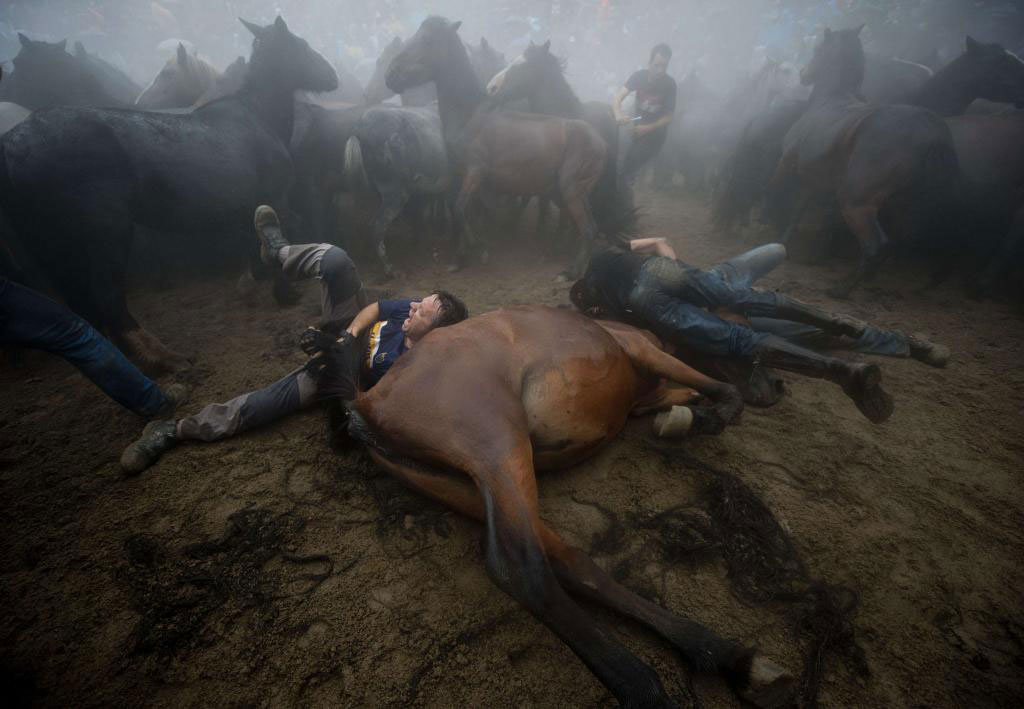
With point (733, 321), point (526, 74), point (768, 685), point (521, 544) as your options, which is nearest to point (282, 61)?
point (526, 74)

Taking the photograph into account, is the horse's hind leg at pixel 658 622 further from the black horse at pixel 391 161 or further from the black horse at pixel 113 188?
the black horse at pixel 391 161

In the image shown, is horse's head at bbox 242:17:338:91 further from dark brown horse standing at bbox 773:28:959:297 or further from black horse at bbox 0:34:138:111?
dark brown horse standing at bbox 773:28:959:297

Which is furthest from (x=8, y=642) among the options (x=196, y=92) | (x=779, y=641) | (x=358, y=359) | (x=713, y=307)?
(x=196, y=92)

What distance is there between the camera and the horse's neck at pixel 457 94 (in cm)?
552

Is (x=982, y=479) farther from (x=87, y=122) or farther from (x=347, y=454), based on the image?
(x=87, y=122)

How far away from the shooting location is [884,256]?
4.39 metres

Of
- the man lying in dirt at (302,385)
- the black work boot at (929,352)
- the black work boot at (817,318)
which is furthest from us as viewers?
the black work boot at (929,352)

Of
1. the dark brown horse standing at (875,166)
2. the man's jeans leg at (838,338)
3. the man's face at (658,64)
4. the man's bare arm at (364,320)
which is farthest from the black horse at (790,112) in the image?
the man's bare arm at (364,320)

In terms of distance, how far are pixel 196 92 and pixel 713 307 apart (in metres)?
8.17

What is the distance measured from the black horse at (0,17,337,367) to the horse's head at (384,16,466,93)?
2.29 m

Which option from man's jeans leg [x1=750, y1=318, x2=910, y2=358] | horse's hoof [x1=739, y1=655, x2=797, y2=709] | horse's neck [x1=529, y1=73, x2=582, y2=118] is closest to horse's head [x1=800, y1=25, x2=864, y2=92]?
horse's neck [x1=529, y1=73, x2=582, y2=118]

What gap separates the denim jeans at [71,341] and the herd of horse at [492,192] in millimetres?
779

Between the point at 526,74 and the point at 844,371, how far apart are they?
19.9 feet

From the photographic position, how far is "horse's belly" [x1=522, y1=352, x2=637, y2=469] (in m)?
1.82
